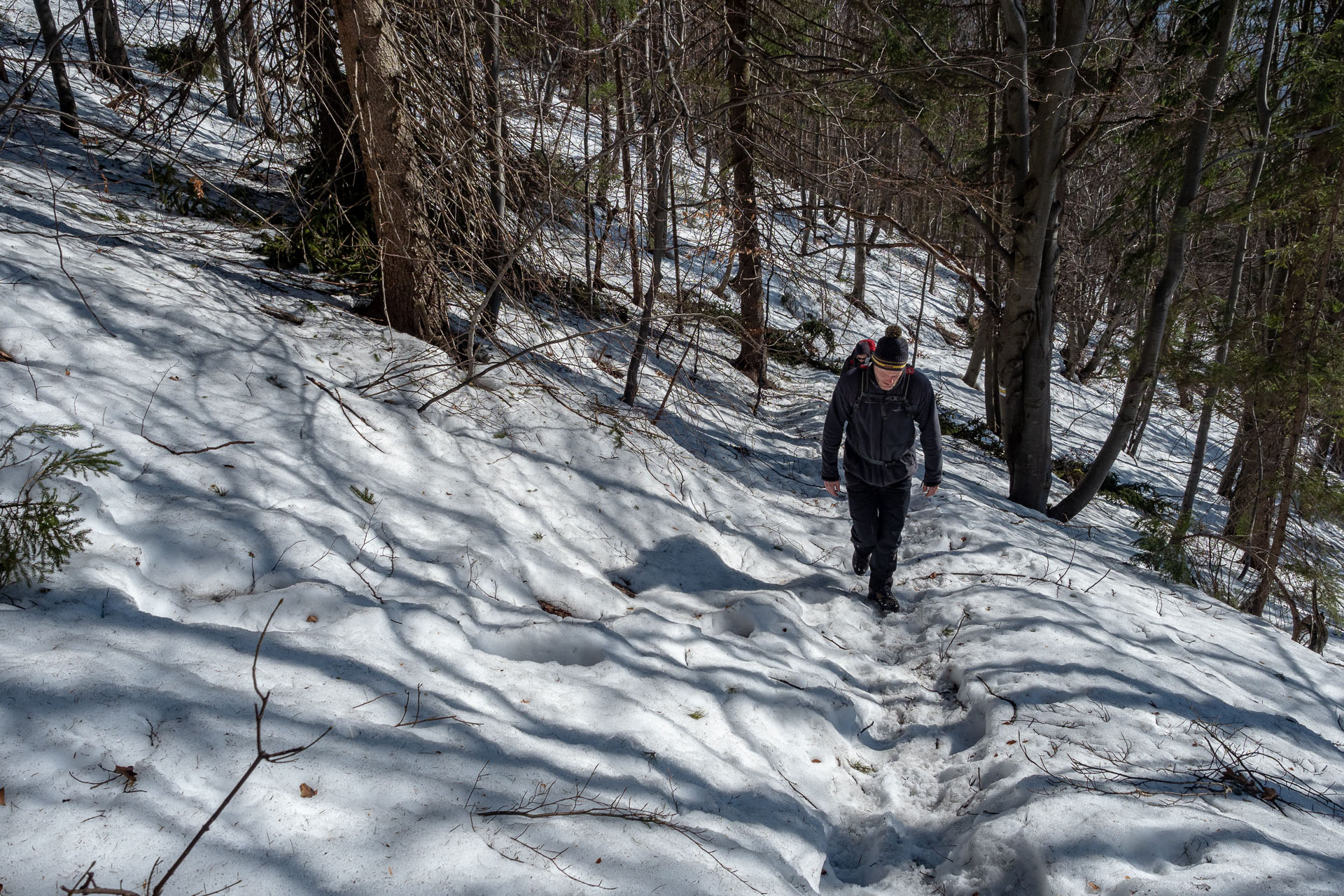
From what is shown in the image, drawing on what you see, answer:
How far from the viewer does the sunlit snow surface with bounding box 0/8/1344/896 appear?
211 centimetres

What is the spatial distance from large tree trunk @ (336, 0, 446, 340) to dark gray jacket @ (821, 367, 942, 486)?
276cm

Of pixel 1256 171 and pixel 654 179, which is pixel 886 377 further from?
pixel 1256 171

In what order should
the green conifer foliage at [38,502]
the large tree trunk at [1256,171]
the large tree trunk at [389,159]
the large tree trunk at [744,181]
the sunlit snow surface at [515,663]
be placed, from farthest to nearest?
the large tree trunk at [1256,171]
the large tree trunk at [744,181]
the large tree trunk at [389,159]
the green conifer foliage at [38,502]
the sunlit snow surface at [515,663]

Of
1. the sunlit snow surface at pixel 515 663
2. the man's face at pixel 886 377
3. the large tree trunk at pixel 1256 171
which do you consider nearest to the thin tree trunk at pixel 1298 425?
the large tree trunk at pixel 1256 171

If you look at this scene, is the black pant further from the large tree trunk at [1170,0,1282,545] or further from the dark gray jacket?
the large tree trunk at [1170,0,1282,545]

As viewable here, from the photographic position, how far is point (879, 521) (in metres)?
4.91

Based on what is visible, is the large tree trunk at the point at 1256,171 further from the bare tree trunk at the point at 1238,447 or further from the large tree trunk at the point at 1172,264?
the bare tree trunk at the point at 1238,447

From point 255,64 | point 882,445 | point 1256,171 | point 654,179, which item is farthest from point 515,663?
point 1256,171

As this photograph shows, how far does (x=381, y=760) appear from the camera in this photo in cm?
235

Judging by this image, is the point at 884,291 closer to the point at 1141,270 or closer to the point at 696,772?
the point at 1141,270

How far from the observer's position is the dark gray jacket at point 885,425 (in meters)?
4.56

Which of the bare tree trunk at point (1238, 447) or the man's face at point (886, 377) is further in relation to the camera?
the bare tree trunk at point (1238, 447)

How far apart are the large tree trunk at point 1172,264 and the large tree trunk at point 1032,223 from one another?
0.72 metres

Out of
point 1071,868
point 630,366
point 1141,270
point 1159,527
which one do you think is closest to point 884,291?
point 1141,270
